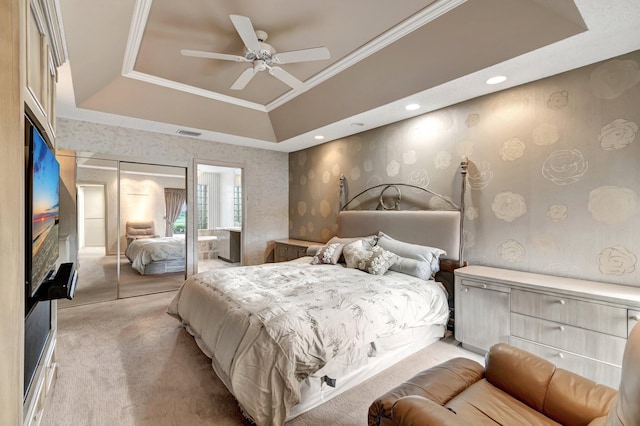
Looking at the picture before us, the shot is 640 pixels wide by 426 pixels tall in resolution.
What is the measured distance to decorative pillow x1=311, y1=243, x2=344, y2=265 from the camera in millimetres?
3809

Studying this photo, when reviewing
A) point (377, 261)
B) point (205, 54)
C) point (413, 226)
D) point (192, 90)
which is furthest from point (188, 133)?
point (413, 226)

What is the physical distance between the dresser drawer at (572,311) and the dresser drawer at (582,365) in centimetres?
25

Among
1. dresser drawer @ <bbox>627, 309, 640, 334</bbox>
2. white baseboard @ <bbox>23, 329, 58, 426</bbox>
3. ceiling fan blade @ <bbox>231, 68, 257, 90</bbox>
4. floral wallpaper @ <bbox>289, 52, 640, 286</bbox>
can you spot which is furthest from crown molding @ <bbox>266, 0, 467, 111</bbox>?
white baseboard @ <bbox>23, 329, 58, 426</bbox>

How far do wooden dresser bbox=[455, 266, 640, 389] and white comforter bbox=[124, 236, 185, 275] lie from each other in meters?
4.34

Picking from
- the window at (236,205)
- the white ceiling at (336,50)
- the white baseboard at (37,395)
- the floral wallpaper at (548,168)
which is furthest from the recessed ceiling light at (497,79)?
the window at (236,205)

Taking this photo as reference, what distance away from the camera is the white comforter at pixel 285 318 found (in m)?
1.75

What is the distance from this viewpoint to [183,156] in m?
4.91

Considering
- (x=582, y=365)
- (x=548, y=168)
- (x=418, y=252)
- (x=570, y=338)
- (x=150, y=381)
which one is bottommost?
(x=150, y=381)

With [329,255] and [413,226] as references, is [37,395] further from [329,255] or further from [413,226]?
[413,226]

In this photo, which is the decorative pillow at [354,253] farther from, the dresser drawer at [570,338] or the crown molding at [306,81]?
the crown molding at [306,81]

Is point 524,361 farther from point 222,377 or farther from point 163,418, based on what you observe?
point 163,418

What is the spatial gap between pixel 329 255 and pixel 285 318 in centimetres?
192

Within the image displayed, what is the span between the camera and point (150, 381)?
231cm

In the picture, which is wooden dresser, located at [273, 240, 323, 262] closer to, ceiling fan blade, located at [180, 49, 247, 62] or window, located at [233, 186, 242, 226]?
window, located at [233, 186, 242, 226]
